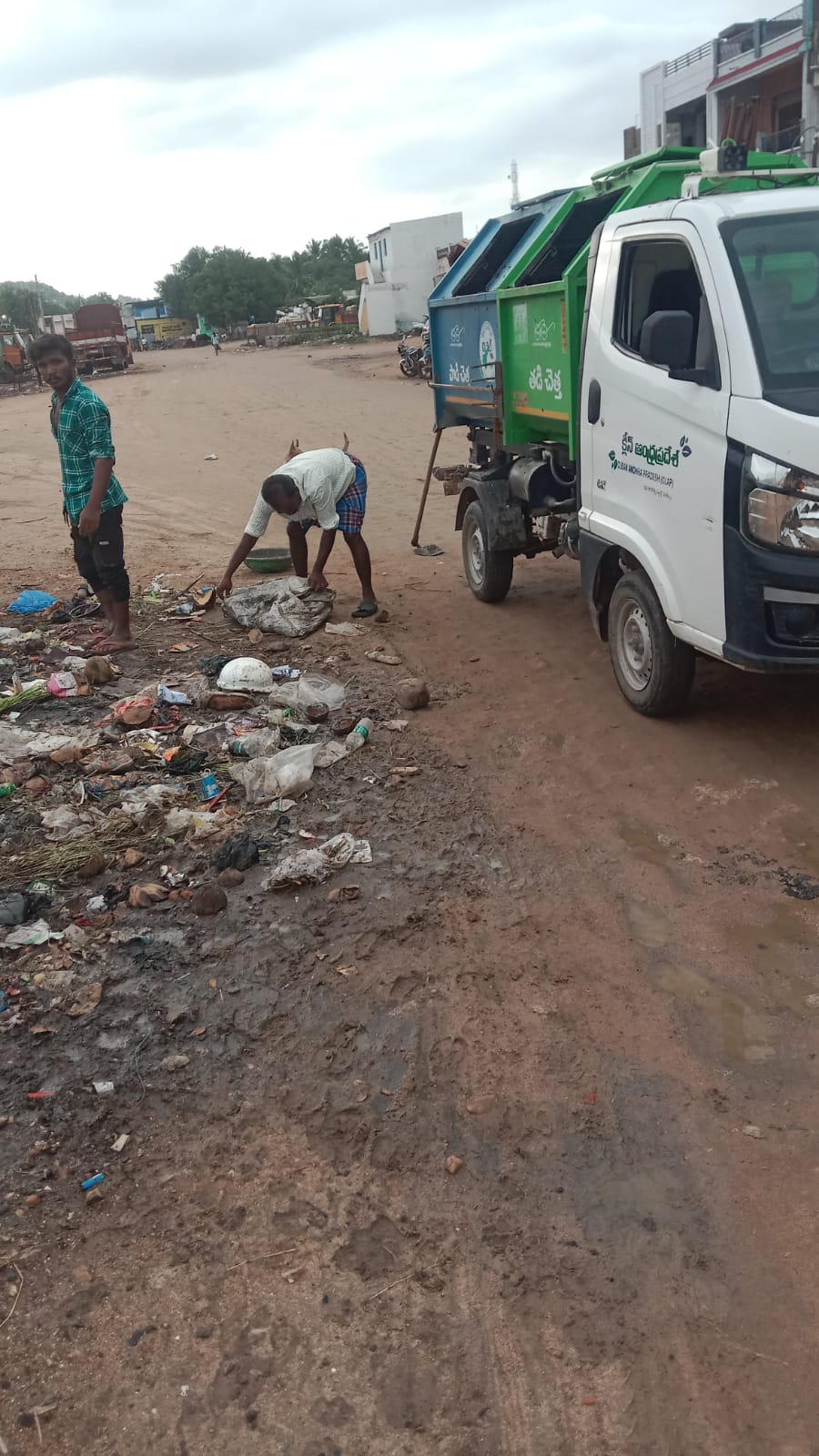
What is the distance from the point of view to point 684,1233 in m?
2.40

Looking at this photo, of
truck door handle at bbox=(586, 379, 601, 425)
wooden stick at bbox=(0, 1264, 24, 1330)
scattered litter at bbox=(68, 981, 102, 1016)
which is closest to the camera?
wooden stick at bbox=(0, 1264, 24, 1330)

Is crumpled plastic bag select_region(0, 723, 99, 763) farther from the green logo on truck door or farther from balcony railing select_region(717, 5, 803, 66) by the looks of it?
balcony railing select_region(717, 5, 803, 66)

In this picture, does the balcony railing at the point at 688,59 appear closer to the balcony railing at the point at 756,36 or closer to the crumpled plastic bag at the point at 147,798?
the balcony railing at the point at 756,36

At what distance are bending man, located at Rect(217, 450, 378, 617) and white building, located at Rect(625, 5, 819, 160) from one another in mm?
20909

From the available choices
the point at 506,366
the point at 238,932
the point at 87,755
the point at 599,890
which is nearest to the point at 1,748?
the point at 87,755

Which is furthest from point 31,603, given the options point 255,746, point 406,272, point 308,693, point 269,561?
point 406,272

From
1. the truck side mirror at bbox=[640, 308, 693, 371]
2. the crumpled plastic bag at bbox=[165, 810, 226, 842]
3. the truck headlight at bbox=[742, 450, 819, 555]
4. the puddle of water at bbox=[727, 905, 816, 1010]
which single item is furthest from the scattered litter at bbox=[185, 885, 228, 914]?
the truck side mirror at bbox=[640, 308, 693, 371]

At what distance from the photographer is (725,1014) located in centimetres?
311

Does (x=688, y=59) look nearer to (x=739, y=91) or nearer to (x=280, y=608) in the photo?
(x=739, y=91)

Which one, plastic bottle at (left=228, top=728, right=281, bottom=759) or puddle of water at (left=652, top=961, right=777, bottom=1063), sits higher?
plastic bottle at (left=228, top=728, right=281, bottom=759)

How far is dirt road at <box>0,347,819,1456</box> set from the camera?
82.6 inches

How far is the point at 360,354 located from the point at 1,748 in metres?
31.5

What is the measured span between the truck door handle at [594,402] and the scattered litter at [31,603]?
4682mm

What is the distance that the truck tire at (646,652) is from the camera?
479 cm
